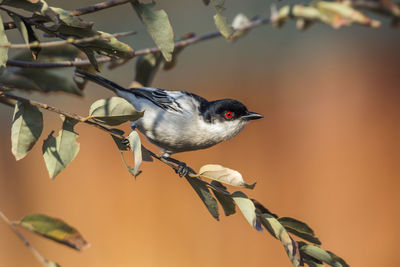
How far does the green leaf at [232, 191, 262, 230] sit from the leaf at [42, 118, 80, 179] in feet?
1.70

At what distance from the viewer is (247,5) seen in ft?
27.9

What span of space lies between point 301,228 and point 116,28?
7430 millimetres

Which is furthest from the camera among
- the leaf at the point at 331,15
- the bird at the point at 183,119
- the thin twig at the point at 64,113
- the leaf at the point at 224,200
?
the bird at the point at 183,119

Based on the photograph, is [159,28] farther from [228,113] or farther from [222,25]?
[228,113]

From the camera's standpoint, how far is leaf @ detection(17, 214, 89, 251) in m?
1.35

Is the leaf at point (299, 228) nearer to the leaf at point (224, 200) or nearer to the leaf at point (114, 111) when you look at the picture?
the leaf at point (224, 200)

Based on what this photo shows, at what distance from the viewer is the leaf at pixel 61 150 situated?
1534 mm

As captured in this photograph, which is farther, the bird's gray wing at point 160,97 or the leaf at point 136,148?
the bird's gray wing at point 160,97

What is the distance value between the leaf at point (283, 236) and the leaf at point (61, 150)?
24.3 inches

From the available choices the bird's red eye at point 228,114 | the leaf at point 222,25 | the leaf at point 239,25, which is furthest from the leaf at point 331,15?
the bird's red eye at point 228,114

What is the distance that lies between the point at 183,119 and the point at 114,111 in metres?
1.72

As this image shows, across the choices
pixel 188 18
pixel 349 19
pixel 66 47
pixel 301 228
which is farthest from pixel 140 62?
pixel 188 18

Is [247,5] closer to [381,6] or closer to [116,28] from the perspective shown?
[116,28]

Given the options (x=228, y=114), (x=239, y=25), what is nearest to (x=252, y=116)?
(x=228, y=114)
